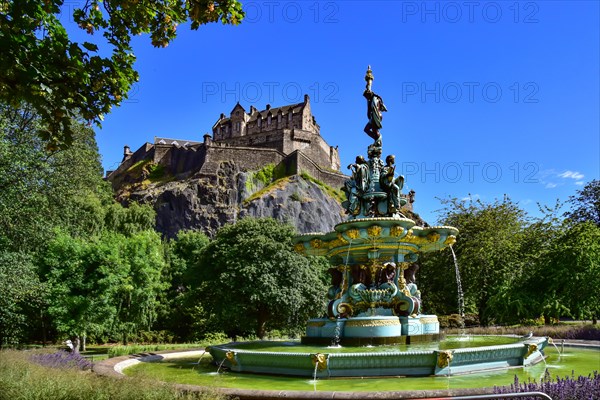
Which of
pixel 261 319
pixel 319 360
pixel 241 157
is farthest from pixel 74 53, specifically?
pixel 241 157

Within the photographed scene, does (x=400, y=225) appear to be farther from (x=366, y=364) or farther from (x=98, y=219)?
(x=98, y=219)

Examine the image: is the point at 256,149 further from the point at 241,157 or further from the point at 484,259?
the point at 484,259

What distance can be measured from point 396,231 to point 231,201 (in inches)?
2406

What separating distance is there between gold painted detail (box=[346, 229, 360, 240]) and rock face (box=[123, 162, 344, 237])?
52606 mm

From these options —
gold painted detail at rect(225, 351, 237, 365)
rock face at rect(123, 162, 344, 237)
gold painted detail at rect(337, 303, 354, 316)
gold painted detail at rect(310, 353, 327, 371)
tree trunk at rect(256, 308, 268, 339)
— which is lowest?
tree trunk at rect(256, 308, 268, 339)

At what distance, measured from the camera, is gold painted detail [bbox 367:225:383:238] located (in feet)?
43.2

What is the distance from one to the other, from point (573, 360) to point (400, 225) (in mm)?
5331

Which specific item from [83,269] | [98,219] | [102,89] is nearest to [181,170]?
[98,219]

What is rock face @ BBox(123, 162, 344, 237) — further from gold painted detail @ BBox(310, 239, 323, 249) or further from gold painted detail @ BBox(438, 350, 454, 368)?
gold painted detail @ BBox(438, 350, 454, 368)

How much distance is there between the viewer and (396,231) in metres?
13.4

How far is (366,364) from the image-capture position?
9523 millimetres

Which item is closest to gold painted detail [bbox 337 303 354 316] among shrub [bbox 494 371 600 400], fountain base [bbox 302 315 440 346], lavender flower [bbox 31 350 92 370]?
fountain base [bbox 302 315 440 346]

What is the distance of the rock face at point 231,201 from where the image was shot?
228 ft

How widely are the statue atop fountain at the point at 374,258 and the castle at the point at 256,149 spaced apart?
203ft
